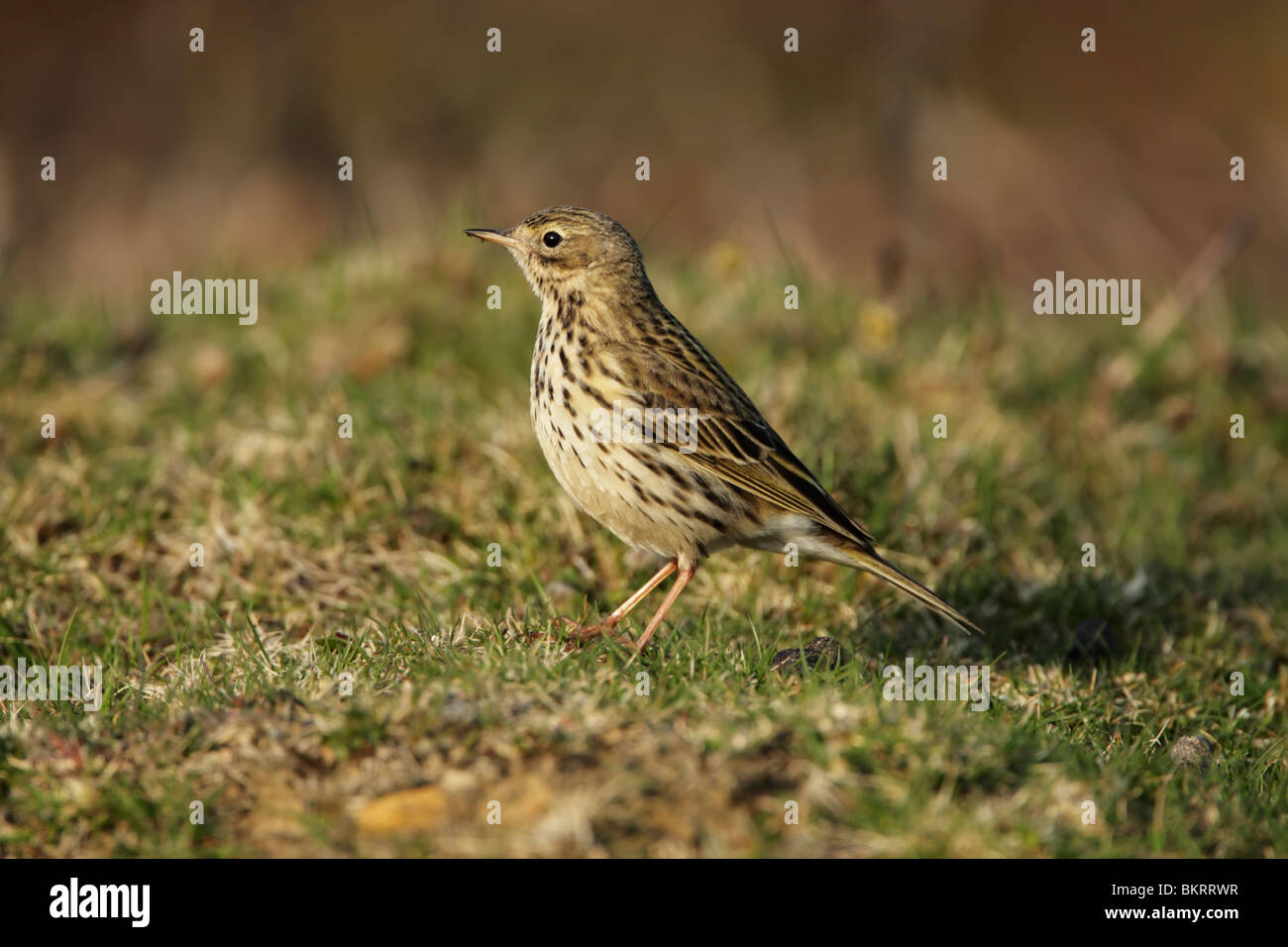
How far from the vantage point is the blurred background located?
13.5 metres

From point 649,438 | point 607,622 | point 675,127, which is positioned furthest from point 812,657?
point 675,127

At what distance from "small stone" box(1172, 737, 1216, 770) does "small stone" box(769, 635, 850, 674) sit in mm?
1236

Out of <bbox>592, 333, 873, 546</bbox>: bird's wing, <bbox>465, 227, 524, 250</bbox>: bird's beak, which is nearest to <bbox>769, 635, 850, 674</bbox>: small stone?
<bbox>592, 333, 873, 546</bbox>: bird's wing

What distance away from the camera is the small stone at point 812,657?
4.79 meters

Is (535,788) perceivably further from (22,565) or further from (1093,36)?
(1093,36)

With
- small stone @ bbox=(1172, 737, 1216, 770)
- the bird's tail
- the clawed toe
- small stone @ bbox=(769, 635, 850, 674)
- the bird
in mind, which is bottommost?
small stone @ bbox=(1172, 737, 1216, 770)

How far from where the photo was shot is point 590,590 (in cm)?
627

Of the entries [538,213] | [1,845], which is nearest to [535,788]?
[1,845]

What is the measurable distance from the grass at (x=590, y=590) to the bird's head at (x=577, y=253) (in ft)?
3.84

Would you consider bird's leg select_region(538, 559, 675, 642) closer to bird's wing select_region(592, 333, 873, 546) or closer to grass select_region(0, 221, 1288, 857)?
grass select_region(0, 221, 1288, 857)

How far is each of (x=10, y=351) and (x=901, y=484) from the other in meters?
5.43

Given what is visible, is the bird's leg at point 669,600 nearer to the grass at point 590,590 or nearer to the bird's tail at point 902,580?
the grass at point 590,590

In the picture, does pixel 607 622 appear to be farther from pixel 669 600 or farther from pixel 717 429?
pixel 717 429

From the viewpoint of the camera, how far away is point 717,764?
3.76m
